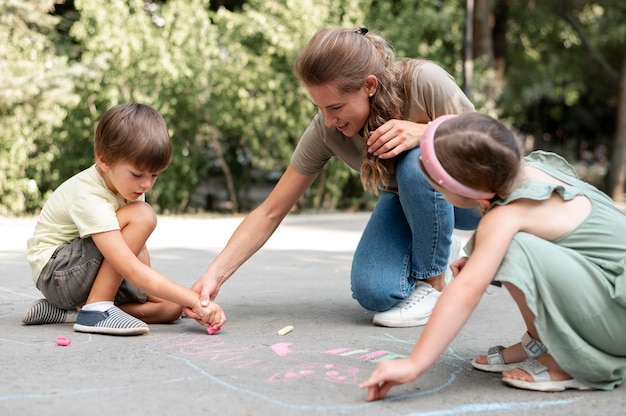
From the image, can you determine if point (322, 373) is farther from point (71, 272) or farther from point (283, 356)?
point (71, 272)

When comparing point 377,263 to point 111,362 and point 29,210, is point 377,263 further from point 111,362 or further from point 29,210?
point 29,210

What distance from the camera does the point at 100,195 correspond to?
3.11m

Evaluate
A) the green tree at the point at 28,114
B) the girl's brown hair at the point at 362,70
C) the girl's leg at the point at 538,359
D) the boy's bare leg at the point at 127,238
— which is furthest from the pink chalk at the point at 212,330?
the green tree at the point at 28,114

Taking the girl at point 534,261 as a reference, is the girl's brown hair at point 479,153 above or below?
above

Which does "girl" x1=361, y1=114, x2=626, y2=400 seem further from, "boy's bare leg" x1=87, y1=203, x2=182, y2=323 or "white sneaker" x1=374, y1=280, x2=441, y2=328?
"boy's bare leg" x1=87, y1=203, x2=182, y2=323

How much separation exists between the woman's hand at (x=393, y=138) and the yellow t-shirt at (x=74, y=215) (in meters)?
1.01

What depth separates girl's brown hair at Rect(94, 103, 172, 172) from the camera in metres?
3.02

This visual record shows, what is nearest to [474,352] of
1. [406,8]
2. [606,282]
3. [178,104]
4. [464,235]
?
[606,282]

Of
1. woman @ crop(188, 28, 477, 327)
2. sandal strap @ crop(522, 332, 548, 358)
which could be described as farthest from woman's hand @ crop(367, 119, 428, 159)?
sandal strap @ crop(522, 332, 548, 358)

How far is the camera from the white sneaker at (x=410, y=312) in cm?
330

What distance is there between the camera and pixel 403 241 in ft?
11.6

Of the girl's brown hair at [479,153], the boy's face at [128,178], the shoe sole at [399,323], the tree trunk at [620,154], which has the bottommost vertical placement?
the tree trunk at [620,154]

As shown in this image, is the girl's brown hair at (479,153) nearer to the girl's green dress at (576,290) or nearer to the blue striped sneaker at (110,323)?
the girl's green dress at (576,290)

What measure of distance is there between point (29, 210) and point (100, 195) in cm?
717
